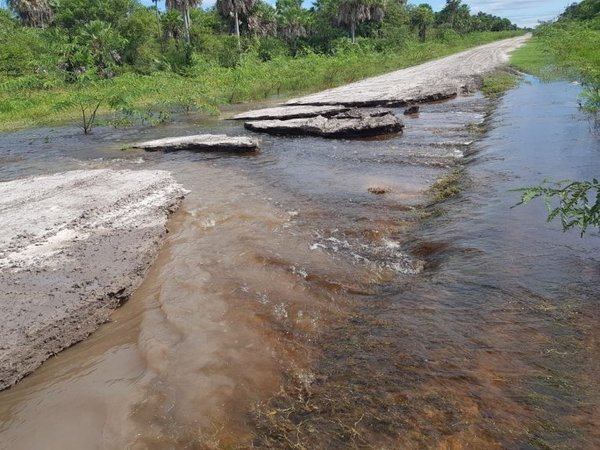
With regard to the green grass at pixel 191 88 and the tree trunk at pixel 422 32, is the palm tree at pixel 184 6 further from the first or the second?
the tree trunk at pixel 422 32

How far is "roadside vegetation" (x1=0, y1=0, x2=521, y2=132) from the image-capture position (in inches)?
822

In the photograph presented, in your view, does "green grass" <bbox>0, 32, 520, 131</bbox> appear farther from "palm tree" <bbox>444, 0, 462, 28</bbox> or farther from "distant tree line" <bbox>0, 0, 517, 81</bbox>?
A: "palm tree" <bbox>444, 0, 462, 28</bbox>

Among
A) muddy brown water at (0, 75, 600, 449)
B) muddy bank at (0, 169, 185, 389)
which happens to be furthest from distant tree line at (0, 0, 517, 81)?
muddy brown water at (0, 75, 600, 449)

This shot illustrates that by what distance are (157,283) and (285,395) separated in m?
2.31

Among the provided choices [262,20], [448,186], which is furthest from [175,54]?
[448,186]

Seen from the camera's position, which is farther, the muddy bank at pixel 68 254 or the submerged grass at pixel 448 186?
the submerged grass at pixel 448 186

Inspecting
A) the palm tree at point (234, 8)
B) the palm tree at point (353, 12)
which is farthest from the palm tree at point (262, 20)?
the palm tree at point (353, 12)

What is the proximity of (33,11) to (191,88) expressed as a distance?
1080 inches

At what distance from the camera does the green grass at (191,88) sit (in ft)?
66.1

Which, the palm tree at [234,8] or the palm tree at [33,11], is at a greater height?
the palm tree at [33,11]

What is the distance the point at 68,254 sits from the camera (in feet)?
16.8

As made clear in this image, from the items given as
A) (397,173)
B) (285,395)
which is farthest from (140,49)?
(285,395)

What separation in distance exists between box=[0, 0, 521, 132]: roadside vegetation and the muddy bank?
9183 mm

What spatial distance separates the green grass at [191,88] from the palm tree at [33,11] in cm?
2056
